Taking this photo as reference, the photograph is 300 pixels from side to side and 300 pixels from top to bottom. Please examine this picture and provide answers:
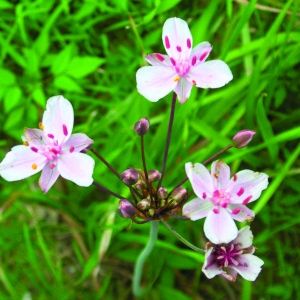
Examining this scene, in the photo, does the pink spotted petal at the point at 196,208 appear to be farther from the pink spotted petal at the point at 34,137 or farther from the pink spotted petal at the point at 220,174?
the pink spotted petal at the point at 34,137

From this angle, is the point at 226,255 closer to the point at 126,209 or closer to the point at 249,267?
the point at 249,267

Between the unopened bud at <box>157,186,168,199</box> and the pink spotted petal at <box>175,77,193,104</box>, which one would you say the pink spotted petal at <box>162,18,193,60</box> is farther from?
the unopened bud at <box>157,186,168,199</box>

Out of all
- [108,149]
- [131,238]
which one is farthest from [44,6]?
[131,238]

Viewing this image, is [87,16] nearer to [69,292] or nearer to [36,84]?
[36,84]

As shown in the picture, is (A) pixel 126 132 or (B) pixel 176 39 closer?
(B) pixel 176 39

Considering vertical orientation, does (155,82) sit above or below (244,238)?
above

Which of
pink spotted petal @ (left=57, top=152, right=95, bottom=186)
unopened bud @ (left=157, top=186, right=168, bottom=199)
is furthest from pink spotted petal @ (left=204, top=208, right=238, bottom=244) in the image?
pink spotted petal @ (left=57, top=152, right=95, bottom=186)

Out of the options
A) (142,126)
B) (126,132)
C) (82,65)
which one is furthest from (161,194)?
(82,65)
